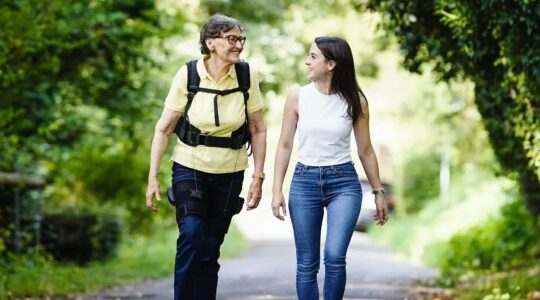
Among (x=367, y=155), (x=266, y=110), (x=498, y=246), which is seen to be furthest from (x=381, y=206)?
(x=266, y=110)

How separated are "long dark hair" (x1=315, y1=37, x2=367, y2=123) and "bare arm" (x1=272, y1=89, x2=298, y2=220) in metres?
0.29

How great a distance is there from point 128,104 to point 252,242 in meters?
14.9

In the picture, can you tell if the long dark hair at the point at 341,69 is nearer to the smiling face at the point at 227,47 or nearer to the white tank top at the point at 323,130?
the white tank top at the point at 323,130

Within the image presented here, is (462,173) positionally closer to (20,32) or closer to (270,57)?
(270,57)

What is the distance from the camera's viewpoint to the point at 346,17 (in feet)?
84.2

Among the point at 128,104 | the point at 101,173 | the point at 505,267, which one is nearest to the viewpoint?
the point at 505,267

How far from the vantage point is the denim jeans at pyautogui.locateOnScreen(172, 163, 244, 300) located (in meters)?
6.34

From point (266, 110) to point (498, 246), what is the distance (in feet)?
28.1

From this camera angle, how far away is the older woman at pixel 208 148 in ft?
20.8

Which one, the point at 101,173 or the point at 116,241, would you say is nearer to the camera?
the point at 116,241

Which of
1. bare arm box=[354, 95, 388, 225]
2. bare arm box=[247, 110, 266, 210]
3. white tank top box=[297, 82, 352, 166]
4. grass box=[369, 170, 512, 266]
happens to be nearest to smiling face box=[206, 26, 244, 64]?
bare arm box=[247, 110, 266, 210]

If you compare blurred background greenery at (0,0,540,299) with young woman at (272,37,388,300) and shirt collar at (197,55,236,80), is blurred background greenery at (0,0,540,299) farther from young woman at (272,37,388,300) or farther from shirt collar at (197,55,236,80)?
shirt collar at (197,55,236,80)

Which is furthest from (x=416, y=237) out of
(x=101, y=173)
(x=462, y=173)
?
(x=101, y=173)

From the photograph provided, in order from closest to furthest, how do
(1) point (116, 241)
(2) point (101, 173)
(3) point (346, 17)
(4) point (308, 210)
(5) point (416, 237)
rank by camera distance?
(4) point (308, 210), (1) point (116, 241), (2) point (101, 173), (5) point (416, 237), (3) point (346, 17)
